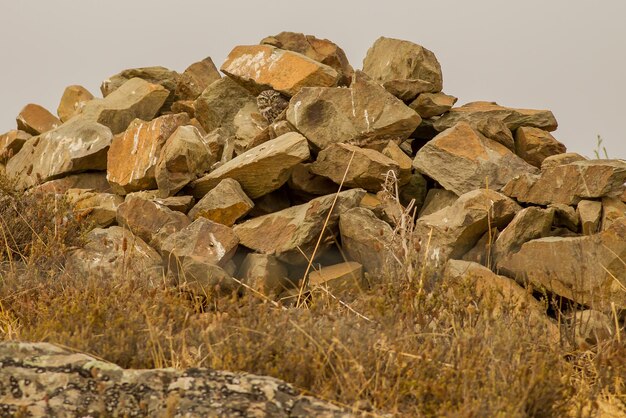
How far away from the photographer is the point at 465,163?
822 cm

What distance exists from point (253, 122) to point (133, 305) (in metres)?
5.09

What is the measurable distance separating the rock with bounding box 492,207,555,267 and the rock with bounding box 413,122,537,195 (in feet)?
2.86

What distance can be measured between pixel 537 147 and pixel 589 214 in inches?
77.3

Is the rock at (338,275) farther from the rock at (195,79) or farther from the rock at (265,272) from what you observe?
the rock at (195,79)

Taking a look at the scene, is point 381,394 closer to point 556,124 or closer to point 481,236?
point 481,236

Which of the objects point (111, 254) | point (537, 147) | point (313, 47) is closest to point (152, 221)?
point (111, 254)

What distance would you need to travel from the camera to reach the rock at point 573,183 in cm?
741

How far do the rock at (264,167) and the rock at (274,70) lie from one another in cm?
128

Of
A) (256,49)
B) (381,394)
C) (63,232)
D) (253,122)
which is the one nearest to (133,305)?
(381,394)

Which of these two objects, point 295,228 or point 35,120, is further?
point 35,120

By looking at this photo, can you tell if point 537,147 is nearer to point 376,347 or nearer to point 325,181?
point 325,181

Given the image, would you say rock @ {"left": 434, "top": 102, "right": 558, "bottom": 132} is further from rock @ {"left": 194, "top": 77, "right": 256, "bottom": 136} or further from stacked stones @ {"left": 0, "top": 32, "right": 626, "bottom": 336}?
rock @ {"left": 194, "top": 77, "right": 256, "bottom": 136}

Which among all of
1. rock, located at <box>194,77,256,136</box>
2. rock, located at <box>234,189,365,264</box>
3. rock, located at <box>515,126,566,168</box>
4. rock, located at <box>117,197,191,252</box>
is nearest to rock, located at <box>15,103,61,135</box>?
rock, located at <box>194,77,256,136</box>

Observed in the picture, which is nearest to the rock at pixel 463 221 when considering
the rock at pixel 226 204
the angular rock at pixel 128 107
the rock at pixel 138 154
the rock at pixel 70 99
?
the rock at pixel 226 204
